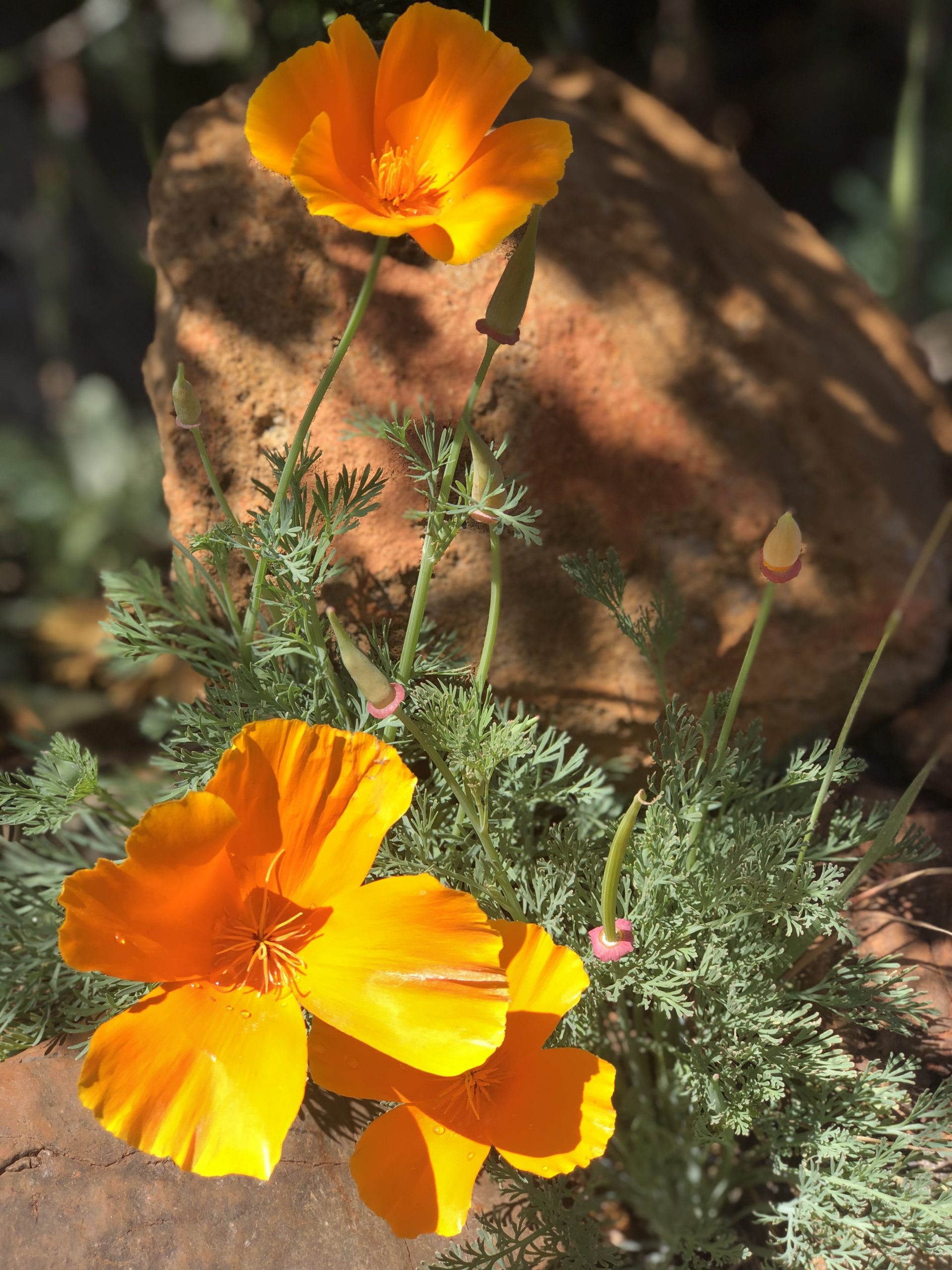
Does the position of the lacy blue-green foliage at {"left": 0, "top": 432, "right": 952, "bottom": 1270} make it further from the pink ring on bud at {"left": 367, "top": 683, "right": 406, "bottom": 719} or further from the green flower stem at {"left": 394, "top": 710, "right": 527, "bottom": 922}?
the pink ring on bud at {"left": 367, "top": 683, "right": 406, "bottom": 719}

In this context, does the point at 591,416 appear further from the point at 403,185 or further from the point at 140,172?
the point at 140,172

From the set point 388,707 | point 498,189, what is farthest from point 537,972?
point 498,189

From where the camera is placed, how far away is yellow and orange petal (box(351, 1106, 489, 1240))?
106 centimetres

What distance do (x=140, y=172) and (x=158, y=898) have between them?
336cm

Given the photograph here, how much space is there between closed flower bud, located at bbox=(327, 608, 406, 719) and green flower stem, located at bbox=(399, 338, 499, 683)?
0.62ft

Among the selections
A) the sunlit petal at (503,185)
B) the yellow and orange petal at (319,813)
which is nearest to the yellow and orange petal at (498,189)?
the sunlit petal at (503,185)

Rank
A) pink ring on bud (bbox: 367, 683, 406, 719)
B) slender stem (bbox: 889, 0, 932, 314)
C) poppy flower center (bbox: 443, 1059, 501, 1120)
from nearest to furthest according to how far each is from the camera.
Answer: pink ring on bud (bbox: 367, 683, 406, 719) < poppy flower center (bbox: 443, 1059, 501, 1120) < slender stem (bbox: 889, 0, 932, 314)

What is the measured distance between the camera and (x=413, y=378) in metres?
1.55

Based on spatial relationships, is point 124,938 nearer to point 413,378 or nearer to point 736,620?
point 413,378

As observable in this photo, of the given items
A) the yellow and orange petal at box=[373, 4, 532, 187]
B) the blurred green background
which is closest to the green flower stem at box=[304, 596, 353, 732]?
the yellow and orange petal at box=[373, 4, 532, 187]

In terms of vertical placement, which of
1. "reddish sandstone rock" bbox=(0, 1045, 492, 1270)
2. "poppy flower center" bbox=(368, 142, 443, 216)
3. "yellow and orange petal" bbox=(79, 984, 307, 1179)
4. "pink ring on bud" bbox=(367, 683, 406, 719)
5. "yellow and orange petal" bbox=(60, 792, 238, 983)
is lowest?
"reddish sandstone rock" bbox=(0, 1045, 492, 1270)

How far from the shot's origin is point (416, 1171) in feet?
3.54

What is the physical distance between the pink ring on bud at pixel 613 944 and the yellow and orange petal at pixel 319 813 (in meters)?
0.25

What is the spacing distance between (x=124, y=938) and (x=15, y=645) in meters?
1.89
